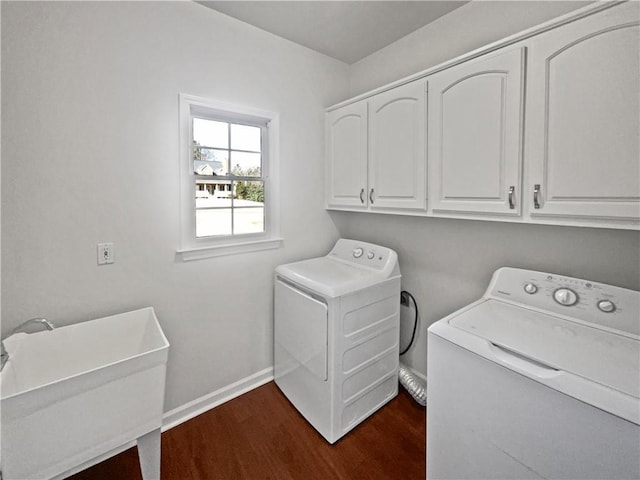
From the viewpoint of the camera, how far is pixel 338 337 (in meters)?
1.71

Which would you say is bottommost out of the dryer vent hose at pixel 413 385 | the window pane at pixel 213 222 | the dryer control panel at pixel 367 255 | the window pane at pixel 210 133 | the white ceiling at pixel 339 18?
the dryer vent hose at pixel 413 385

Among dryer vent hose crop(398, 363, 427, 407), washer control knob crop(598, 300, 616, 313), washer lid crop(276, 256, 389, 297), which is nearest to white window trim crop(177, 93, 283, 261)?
washer lid crop(276, 256, 389, 297)

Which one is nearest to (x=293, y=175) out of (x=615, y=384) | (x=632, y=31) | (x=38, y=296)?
(x=38, y=296)

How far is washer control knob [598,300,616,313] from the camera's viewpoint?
1235 mm

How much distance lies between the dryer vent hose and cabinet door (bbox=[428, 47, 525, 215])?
4.01 feet

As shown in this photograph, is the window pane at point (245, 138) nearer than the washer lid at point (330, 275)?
No

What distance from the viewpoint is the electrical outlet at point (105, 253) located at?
5.23 feet

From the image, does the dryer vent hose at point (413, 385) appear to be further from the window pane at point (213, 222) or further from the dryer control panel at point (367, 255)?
the window pane at point (213, 222)

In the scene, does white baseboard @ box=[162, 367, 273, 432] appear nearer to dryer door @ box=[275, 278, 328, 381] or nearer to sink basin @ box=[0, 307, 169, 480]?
dryer door @ box=[275, 278, 328, 381]

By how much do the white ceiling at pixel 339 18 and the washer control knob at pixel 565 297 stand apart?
5.90 feet

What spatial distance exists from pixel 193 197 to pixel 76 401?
1229mm

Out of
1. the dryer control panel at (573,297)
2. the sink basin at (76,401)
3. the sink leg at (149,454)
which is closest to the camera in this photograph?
the sink basin at (76,401)

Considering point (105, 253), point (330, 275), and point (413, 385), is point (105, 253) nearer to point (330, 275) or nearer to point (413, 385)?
point (330, 275)

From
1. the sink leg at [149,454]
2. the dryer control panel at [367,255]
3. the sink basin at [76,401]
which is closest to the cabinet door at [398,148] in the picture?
the dryer control panel at [367,255]
